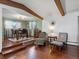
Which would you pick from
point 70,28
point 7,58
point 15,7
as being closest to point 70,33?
point 70,28

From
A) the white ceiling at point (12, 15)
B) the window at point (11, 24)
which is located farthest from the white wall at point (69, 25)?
the window at point (11, 24)

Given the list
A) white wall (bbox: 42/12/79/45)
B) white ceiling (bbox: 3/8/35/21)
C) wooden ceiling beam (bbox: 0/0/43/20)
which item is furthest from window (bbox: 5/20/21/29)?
white wall (bbox: 42/12/79/45)

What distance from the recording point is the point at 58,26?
6.68m

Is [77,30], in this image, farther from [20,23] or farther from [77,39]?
[20,23]

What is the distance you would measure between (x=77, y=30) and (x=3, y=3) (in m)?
4.83

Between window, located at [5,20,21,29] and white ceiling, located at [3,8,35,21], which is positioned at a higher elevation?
white ceiling, located at [3,8,35,21]

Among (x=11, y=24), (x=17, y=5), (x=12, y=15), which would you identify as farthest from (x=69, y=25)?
(x=11, y=24)

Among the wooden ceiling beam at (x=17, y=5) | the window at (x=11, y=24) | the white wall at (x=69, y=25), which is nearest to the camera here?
the wooden ceiling beam at (x=17, y=5)

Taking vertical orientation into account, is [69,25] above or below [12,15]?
below

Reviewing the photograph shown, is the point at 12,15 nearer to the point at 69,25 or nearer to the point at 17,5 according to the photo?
the point at 17,5

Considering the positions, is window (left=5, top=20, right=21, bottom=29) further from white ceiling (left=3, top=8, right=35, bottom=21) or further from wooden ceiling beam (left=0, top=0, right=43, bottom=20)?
wooden ceiling beam (left=0, top=0, right=43, bottom=20)

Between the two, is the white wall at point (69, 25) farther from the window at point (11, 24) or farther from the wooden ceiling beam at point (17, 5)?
the window at point (11, 24)

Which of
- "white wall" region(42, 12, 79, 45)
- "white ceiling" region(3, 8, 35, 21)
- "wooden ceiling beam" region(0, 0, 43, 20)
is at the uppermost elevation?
"wooden ceiling beam" region(0, 0, 43, 20)

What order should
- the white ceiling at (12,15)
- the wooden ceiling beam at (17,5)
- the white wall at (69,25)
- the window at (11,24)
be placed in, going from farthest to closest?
1. the window at (11,24)
2. the white wall at (69,25)
3. the white ceiling at (12,15)
4. the wooden ceiling beam at (17,5)
